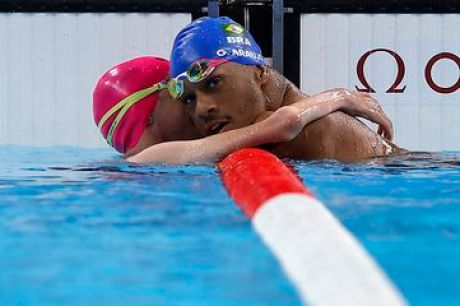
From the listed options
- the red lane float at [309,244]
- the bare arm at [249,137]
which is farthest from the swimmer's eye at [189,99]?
the red lane float at [309,244]

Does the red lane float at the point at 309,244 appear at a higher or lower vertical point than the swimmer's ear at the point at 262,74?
lower

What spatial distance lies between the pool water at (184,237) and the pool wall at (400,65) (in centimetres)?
215

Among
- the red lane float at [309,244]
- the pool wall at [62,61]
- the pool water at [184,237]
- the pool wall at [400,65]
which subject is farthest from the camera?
the pool wall at [62,61]

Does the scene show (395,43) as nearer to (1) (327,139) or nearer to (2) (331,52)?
(2) (331,52)

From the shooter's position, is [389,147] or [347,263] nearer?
[347,263]

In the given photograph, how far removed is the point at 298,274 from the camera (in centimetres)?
125

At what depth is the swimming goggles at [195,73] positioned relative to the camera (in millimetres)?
3227

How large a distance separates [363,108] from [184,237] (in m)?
2.01

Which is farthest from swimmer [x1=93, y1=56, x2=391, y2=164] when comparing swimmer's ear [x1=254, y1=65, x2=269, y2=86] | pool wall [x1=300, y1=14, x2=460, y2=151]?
pool wall [x1=300, y1=14, x2=460, y2=151]

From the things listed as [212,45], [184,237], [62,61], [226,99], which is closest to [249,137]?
[226,99]

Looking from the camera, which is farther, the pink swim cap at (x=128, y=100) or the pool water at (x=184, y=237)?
the pink swim cap at (x=128, y=100)

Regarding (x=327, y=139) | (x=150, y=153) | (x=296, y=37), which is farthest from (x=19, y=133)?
(x=327, y=139)

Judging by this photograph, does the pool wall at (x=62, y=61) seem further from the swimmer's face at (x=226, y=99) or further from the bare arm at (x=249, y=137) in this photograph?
the bare arm at (x=249, y=137)

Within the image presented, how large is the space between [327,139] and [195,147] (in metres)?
0.52
